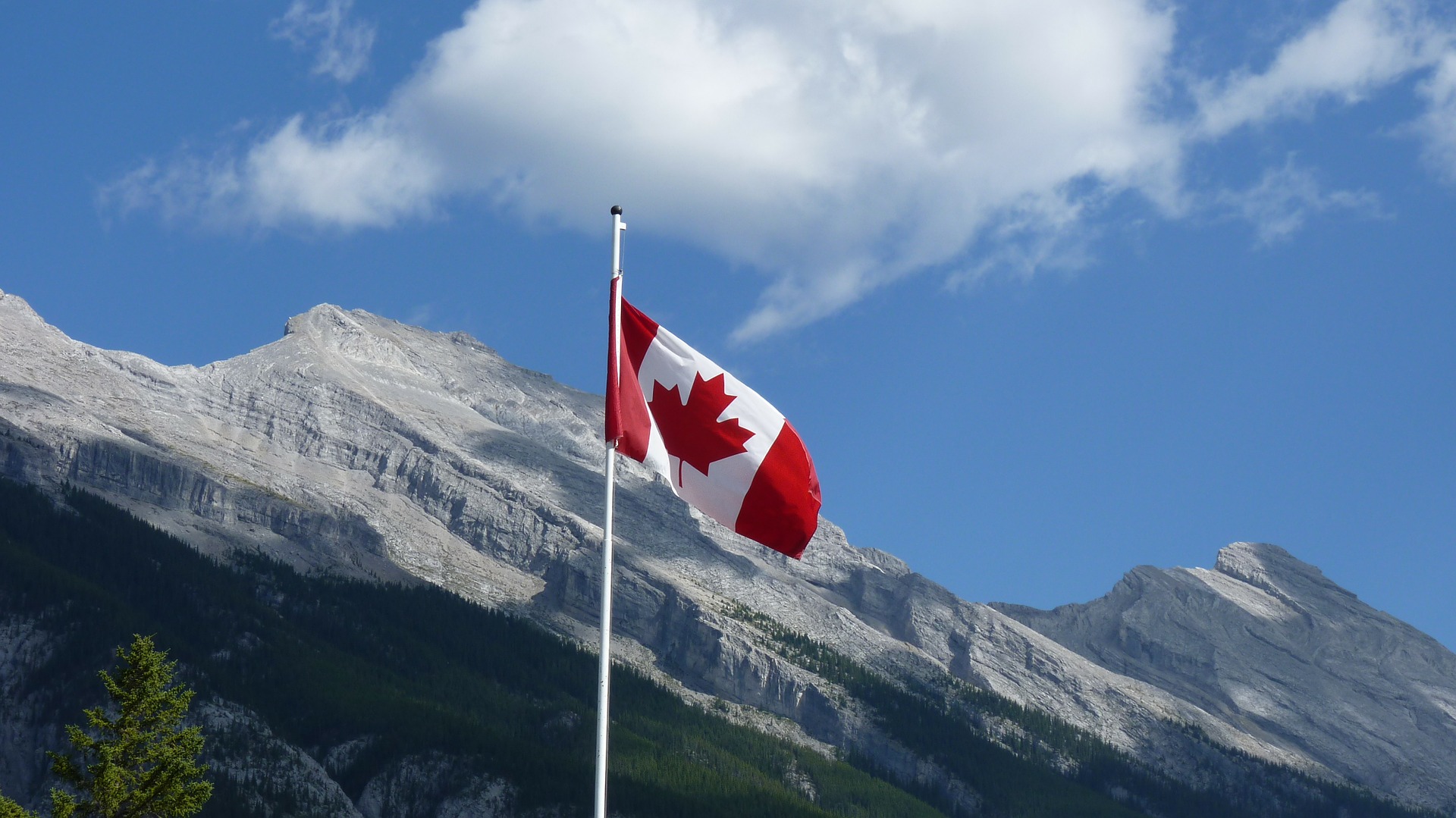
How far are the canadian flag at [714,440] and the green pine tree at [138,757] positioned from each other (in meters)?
30.9

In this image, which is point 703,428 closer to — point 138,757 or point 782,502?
point 782,502

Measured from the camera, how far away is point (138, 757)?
63.2m

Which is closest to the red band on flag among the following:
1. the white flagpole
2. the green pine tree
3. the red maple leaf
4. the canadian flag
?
the canadian flag

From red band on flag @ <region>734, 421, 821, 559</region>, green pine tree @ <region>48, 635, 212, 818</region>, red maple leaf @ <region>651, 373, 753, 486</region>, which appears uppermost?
red maple leaf @ <region>651, 373, 753, 486</region>

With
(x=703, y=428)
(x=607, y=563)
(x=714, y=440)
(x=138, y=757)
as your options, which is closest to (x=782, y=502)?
(x=714, y=440)

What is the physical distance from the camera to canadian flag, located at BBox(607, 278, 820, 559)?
1615 inches

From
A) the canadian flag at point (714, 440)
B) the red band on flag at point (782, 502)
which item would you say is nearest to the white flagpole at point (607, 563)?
the canadian flag at point (714, 440)

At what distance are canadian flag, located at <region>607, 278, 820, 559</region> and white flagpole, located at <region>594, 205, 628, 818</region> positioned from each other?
0.67 ft

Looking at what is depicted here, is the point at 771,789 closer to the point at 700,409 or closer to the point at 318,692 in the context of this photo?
the point at 318,692

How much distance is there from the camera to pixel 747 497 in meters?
41.1

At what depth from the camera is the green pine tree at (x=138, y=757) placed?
198ft

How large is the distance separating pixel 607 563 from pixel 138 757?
3599cm

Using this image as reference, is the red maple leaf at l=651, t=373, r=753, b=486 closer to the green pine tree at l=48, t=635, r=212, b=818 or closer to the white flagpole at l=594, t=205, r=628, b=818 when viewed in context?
the white flagpole at l=594, t=205, r=628, b=818

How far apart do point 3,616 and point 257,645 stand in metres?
30.2
